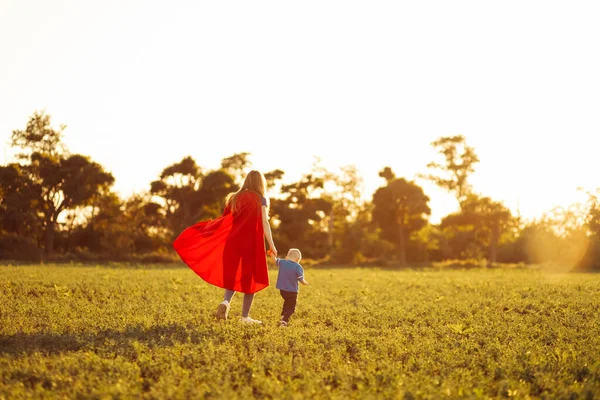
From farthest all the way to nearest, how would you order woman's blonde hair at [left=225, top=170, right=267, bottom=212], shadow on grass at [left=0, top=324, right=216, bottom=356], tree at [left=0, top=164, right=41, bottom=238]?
1. tree at [left=0, top=164, right=41, bottom=238]
2. woman's blonde hair at [left=225, top=170, right=267, bottom=212]
3. shadow on grass at [left=0, top=324, right=216, bottom=356]

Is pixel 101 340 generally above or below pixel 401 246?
below

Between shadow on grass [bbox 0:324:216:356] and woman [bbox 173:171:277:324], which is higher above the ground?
woman [bbox 173:171:277:324]

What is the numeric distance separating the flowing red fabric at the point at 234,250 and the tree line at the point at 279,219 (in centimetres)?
3276

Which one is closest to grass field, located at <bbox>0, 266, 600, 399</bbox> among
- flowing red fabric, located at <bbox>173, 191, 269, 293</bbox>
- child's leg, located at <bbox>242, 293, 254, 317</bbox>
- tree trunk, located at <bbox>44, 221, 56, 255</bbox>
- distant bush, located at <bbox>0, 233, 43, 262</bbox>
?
child's leg, located at <bbox>242, 293, 254, 317</bbox>

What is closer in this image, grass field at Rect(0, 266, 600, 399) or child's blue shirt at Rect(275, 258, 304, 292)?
grass field at Rect(0, 266, 600, 399)

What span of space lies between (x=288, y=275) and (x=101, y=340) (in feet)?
11.1

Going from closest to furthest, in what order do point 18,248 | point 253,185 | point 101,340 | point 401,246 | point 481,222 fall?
point 101,340 → point 253,185 → point 18,248 → point 401,246 → point 481,222

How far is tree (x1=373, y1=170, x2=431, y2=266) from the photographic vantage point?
52719 millimetres

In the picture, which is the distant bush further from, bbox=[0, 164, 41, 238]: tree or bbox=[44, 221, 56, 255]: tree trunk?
bbox=[44, 221, 56, 255]: tree trunk

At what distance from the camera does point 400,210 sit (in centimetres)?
5356

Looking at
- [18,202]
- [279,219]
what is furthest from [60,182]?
[279,219]

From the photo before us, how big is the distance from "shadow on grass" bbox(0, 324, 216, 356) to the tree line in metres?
33.8

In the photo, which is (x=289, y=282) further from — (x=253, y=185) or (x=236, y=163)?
(x=236, y=163)

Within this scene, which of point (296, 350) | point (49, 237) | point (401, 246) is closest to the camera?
point (296, 350)
